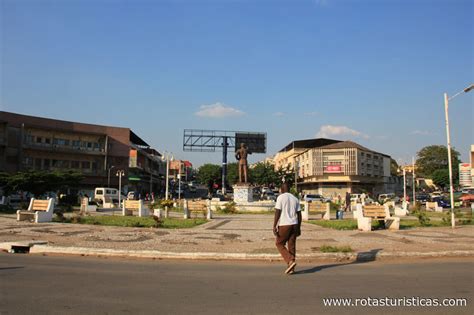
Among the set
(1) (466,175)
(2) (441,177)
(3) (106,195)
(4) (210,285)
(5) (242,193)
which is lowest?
(4) (210,285)

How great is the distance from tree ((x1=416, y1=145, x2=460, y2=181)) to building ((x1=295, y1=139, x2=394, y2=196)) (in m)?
30.8

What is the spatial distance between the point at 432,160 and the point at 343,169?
43872 mm

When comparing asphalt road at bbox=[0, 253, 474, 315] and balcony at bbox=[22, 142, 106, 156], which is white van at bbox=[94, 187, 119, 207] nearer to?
balcony at bbox=[22, 142, 106, 156]

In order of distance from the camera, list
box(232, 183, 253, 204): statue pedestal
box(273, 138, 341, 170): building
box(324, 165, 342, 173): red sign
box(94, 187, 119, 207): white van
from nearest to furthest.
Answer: box(232, 183, 253, 204): statue pedestal, box(94, 187, 119, 207): white van, box(324, 165, 342, 173): red sign, box(273, 138, 341, 170): building

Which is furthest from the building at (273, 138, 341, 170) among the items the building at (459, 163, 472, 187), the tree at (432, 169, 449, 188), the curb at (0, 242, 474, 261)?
the curb at (0, 242, 474, 261)

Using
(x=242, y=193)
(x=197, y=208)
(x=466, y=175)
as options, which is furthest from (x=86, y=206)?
(x=466, y=175)

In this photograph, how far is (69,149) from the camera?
221 feet

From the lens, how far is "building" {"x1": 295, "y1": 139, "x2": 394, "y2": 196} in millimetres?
80188

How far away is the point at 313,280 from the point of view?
7895 mm

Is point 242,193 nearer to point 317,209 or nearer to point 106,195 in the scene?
point 317,209

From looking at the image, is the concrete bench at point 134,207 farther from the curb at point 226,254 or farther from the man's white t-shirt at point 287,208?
the man's white t-shirt at point 287,208

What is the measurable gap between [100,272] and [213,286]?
8.61ft

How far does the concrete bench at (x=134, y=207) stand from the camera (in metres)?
25.5

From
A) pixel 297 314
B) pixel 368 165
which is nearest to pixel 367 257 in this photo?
pixel 297 314
